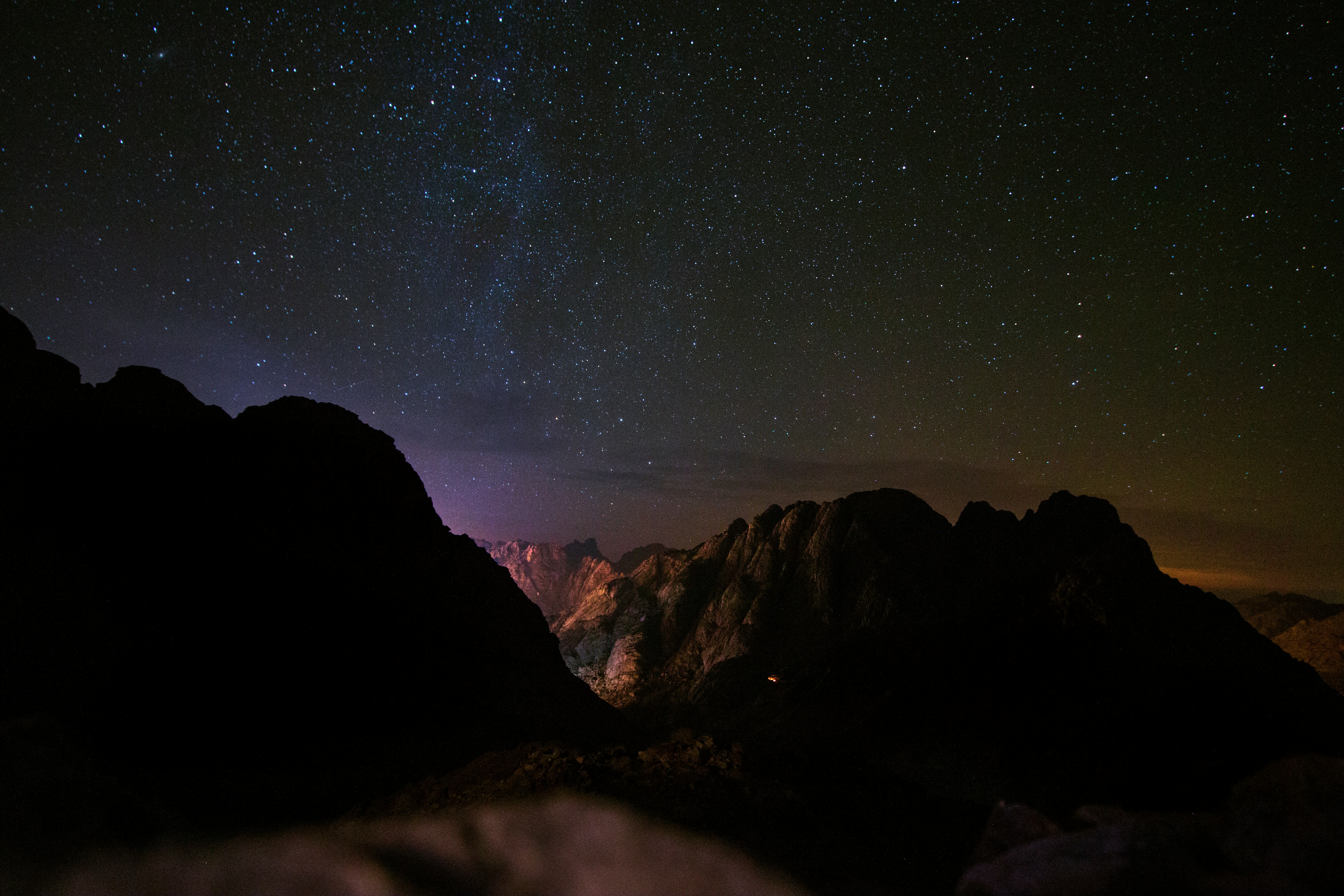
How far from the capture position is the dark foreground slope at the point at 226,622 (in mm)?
16641

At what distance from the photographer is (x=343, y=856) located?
378 inches

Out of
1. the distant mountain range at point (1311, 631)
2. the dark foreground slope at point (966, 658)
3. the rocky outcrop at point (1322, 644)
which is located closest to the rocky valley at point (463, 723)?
the dark foreground slope at point (966, 658)

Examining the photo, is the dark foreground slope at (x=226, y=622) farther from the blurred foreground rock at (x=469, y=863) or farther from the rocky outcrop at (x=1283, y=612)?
the rocky outcrop at (x=1283, y=612)

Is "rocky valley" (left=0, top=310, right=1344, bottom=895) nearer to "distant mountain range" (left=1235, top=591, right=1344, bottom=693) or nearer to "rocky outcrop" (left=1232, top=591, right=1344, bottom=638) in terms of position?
"distant mountain range" (left=1235, top=591, right=1344, bottom=693)

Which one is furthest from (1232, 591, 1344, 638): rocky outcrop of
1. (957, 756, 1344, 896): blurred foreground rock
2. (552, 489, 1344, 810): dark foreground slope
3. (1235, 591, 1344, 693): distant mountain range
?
(957, 756, 1344, 896): blurred foreground rock

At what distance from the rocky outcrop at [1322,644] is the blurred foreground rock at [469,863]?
282 feet

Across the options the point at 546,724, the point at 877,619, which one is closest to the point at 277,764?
the point at 546,724

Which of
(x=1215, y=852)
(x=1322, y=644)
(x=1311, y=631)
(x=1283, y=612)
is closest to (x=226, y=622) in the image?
(x=1215, y=852)

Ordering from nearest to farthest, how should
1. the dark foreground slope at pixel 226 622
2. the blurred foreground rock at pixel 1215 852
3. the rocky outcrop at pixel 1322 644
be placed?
the blurred foreground rock at pixel 1215 852 < the dark foreground slope at pixel 226 622 < the rocky outcrop at pixel 1322 644

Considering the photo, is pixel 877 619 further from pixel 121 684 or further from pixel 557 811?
pixel 121 684

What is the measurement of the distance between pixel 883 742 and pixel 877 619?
2517 centimetres

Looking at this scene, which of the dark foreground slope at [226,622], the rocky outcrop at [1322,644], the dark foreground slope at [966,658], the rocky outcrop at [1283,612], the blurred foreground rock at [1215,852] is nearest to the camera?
the blurred foreground rock at [1215,852]

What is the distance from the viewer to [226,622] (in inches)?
813

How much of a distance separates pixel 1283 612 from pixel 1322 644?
5592 centimetres
